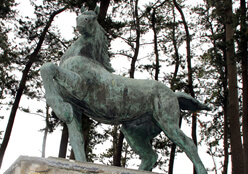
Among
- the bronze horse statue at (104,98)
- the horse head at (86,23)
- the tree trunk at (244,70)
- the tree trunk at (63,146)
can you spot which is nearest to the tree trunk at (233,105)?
the tree trunk at (244,70)

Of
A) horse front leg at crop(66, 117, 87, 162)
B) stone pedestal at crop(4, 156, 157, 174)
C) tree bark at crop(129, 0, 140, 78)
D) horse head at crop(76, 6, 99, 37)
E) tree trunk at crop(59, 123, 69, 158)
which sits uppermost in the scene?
tree bark at crop(129, 0, 140, 78)

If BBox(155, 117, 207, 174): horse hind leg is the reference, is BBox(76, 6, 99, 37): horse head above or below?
above

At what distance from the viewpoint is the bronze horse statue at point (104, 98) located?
4.64m

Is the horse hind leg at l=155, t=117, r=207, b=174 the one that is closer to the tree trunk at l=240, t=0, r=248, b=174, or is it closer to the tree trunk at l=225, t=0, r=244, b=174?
the tree trunk at l=240, t=0, r=248, b=174

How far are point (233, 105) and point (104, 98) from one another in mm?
7139

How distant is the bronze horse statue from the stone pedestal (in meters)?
0.77

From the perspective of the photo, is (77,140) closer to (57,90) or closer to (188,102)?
(57,90)

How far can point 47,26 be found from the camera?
49.1 feet

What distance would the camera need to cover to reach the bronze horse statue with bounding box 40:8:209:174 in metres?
4.64

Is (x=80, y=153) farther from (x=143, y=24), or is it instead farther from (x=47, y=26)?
(x=143, y=24)

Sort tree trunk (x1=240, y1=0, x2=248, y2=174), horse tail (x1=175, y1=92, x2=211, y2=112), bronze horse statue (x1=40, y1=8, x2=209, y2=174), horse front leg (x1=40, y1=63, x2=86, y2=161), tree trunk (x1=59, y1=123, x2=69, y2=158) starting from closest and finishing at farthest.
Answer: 1. horse front leg (x1=40, y1=63, x2=86, y2=161)
2. bronze horse statue (x1=40, y1=8, x2=209, y2=174)
3. horse tail (x1=175, y1=92, x2=211, y2=112)
4. tree trunk (x1=240, y1=0, x2=248, y2=174)
5. tree trunk (x1=59, y1=123, x2=69, y2=158)

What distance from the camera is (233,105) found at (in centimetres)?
1102

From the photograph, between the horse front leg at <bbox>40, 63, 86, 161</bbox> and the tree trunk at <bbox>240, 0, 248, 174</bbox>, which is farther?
the tree trunk at <bbox>240, 0, 248, 174</bbox>

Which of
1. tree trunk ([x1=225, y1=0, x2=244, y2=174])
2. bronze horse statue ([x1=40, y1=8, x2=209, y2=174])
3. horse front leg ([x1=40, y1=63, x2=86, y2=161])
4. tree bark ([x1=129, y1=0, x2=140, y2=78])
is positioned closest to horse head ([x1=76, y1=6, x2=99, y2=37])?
bronze horse statue ([x1=40, y1=8, x2=209, y2=174])
